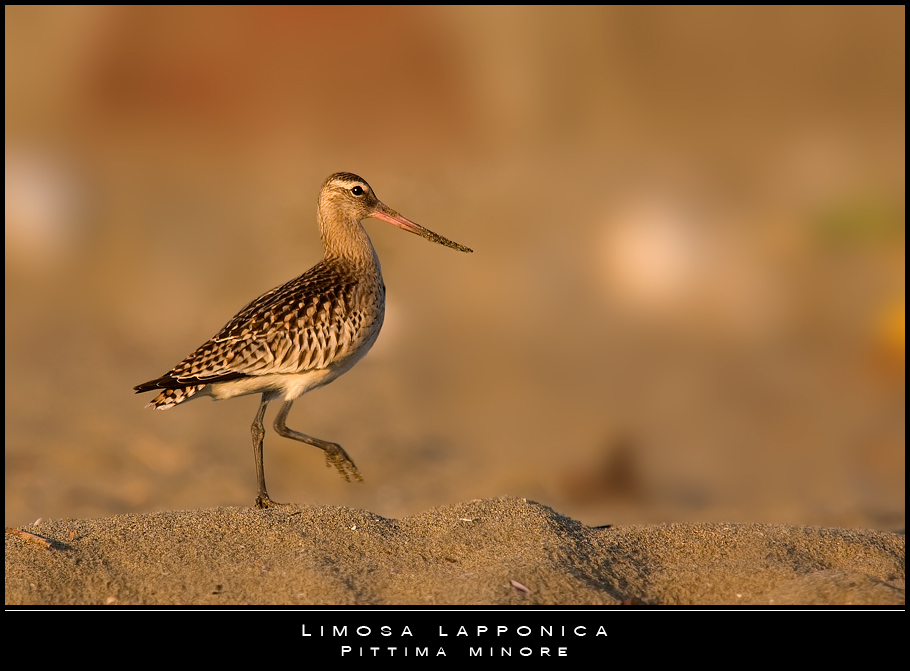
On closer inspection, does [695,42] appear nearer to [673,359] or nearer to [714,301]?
[714,301]

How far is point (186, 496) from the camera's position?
10.9 metres

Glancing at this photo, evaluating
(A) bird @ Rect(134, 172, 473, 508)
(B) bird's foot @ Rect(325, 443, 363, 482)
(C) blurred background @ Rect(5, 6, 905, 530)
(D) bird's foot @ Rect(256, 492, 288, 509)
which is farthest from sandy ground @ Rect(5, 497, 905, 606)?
(C) blurred background @ Rect(5, 6, 905, 530)

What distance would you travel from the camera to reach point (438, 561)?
5160 mm

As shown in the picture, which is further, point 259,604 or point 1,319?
point 1,319

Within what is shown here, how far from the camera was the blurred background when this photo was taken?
12109 mm

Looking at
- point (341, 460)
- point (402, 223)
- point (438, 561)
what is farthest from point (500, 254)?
point (438, 561)

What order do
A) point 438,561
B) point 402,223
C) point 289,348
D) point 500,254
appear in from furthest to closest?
point 500,254 → point 402,223 → point 289,348 → point 438,561

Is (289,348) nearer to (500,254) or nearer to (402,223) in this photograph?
(402,223)

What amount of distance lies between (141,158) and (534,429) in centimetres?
1119

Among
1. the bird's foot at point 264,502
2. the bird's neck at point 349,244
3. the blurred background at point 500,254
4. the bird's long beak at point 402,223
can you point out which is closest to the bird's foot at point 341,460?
the bird's foot at point 264,502

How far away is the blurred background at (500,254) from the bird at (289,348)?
11.3 feet

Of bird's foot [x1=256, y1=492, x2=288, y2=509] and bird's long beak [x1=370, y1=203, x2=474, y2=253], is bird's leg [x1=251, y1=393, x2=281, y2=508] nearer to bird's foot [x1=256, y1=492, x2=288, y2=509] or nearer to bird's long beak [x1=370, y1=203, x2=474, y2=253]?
bird's foot [x1=256, y1=492, x2=288, y2=509]

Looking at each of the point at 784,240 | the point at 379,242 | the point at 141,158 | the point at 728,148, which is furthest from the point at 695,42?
the point at 141,158

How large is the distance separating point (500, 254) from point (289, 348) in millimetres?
9576
